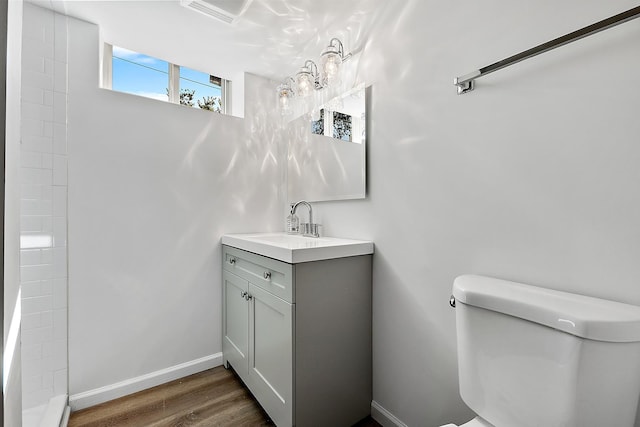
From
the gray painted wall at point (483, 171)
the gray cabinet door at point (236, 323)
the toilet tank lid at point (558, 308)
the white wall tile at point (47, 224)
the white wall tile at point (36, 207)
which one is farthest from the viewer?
the gray cabinet door at point (236, 323)

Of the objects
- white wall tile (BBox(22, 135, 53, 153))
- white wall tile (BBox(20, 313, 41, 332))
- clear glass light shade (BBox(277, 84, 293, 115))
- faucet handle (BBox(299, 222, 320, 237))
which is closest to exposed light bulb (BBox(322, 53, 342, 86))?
clear glass light shade (BBox(277, 84, 293, 115))

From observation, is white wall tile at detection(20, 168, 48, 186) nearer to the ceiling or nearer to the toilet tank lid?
the ceiling

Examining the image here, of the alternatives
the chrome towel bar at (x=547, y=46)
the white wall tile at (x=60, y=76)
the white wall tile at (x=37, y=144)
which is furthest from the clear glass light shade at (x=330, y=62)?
the white wall tile at (x=37, y=144)

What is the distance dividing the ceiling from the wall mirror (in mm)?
351

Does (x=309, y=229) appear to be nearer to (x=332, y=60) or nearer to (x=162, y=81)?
(x=332, y=60)

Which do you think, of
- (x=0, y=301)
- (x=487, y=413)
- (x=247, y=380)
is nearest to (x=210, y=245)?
(x=247, y=380)

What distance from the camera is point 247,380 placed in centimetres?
170

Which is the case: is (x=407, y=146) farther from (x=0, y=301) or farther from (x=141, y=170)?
(x=141, y=170)

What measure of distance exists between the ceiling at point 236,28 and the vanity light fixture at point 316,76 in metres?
0.10

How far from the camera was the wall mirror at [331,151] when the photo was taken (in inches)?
64.3

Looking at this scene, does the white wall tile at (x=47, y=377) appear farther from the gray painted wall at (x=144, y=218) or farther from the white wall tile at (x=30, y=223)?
the white wall tile at (x=30, y=223)

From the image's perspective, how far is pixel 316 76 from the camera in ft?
6.15

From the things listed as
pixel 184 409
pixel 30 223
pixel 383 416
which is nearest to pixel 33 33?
pixel 30 223

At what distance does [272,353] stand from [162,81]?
1956mm
